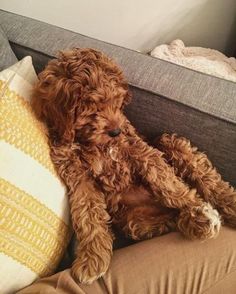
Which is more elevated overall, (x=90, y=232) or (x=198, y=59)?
(x=198, y=59)

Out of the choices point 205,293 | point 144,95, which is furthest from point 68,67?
point 205,293

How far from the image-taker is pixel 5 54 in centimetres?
111

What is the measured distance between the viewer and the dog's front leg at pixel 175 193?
37.9 inches

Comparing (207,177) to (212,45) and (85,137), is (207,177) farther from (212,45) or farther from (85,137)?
(212,45)

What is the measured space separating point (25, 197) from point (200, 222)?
0.50 metres

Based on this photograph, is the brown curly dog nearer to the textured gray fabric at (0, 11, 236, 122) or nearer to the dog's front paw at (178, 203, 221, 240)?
the dog's front paw at (178, 203, 221, 240)

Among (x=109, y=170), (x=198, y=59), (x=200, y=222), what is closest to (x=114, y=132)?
(x=109, y=170)

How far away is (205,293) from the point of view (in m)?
0.90

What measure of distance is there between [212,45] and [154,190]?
1386 millimetres

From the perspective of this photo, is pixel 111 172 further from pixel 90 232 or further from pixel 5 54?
pixel 5 54

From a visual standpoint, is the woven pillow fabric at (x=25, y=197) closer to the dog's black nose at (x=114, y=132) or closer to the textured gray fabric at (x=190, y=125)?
the dog's black nose at (x=114, y=132)

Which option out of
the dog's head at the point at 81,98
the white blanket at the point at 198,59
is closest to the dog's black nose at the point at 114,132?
the dog's head at the point at 81,98

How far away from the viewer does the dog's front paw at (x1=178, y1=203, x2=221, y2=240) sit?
37.4 inches

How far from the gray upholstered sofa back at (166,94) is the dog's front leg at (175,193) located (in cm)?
12
